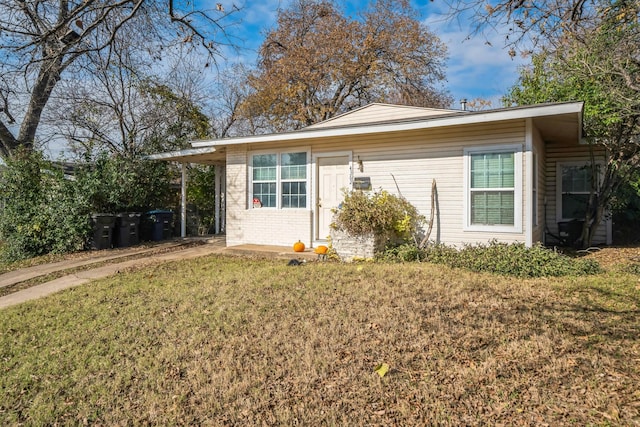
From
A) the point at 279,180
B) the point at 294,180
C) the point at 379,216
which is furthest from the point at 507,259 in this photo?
the point at 279,180

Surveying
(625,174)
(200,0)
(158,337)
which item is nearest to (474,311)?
(158,337)

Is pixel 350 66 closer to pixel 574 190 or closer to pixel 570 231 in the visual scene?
pixel 574 190

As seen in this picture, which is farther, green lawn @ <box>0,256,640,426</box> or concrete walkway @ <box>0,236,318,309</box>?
concrete walkway @ <box>0,236,318,309</box>

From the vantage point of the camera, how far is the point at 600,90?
24.6ft

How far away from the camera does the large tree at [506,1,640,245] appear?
596 centimetres

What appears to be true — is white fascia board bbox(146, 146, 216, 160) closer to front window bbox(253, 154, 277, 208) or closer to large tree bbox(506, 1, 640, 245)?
front window bbox(253, 154, 277, 208)

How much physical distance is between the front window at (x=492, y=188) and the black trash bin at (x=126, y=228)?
9.28m

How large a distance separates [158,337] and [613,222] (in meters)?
12.2

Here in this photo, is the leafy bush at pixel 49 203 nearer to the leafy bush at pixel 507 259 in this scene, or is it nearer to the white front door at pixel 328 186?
the white front door at pixel 328 186

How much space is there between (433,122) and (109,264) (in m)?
7.54

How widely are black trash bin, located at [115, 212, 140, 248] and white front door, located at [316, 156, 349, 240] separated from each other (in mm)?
5772

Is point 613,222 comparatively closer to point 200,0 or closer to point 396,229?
point 396,229

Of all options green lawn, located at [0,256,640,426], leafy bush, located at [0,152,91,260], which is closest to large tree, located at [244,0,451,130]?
leafy bush, located at [0,152,91,260]

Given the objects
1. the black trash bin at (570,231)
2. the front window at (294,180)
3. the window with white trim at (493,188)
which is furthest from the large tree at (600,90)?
the front window at (294,180)
